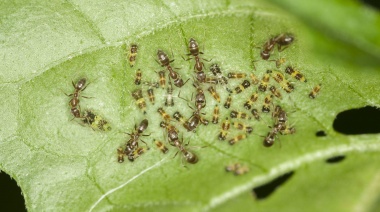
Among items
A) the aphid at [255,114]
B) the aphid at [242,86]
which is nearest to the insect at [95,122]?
the aphid at [242,86]

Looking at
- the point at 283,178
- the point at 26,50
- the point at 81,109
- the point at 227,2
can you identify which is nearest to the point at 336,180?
the point at 283,178

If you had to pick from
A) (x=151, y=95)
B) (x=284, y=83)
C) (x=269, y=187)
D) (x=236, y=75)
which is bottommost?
(x=269, y=187)

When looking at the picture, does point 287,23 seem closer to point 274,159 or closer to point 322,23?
point 274,159

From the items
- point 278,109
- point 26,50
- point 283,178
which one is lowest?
point 283,178

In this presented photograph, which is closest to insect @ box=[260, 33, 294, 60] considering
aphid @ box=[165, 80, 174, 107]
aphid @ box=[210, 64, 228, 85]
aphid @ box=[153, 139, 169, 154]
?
aphid @ box=[210, 64, 228, 85]

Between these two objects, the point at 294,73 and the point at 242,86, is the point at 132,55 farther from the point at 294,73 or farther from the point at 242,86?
the point at 294,73

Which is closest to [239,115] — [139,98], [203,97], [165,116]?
[203,97]

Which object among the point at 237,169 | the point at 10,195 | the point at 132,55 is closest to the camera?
the point at 237,169
